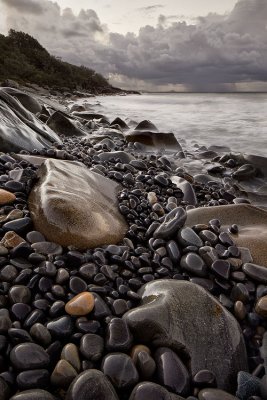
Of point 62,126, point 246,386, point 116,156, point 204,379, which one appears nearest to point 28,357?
point 204,379

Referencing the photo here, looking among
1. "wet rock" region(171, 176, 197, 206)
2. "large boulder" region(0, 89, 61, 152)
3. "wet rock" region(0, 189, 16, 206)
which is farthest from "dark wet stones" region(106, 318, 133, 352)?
"large boulder" region(0, 89, 61, 152)

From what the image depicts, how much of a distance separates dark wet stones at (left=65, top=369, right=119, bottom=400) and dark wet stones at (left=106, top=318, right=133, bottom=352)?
0.72 ft

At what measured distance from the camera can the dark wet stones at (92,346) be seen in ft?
5.32

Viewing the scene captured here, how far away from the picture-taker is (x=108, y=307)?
6.33ft

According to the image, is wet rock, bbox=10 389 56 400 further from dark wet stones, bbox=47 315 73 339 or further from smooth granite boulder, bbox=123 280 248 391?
smooth granite boulder, bbox=123 280 248 391

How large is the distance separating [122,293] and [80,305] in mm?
336

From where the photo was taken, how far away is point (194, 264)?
245cm

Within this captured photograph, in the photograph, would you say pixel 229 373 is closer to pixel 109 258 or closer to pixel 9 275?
pixel 109 258

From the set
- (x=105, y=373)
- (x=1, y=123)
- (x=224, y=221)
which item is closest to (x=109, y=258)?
(x=105, y=373)

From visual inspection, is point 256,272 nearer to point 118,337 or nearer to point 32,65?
point 118,337

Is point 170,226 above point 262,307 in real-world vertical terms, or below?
above

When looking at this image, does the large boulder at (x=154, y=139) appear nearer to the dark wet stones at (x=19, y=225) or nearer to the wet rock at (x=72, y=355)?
the dark wet stones at (x=19, y=225)

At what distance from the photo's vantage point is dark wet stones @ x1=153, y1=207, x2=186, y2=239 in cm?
275

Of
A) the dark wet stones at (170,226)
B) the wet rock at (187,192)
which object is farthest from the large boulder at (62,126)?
the dark wet stones at (170,226)
